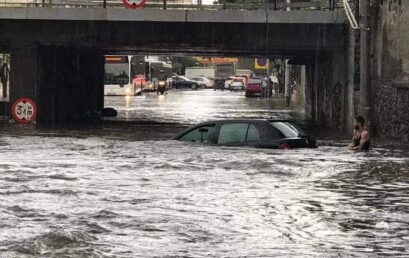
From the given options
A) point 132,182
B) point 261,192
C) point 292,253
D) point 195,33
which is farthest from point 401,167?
A: point 195,33

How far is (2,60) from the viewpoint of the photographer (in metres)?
48.7

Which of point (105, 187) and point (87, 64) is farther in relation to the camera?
point (87, 64)

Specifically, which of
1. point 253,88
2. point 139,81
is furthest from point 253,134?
point 253,88

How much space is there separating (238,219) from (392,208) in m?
2.44

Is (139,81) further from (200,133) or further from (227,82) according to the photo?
(200,133)

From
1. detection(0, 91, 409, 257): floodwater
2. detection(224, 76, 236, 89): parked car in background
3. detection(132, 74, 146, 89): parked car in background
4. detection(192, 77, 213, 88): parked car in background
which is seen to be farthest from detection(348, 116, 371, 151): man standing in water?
detection(192, 77, 213, 88): parked car in background

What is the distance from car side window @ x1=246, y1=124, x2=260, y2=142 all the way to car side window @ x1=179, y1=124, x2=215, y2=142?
2.83ft

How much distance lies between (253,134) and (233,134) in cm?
50

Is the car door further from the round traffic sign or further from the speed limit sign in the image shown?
the speed limit sign

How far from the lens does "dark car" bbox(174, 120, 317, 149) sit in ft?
53.9

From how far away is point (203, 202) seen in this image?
1123cm

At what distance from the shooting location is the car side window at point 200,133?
17297 millimetres

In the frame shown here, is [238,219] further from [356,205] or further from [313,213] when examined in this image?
[356,205]

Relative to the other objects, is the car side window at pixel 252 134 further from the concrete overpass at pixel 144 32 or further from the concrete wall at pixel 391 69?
the concrete overpass at pixel 144 32
